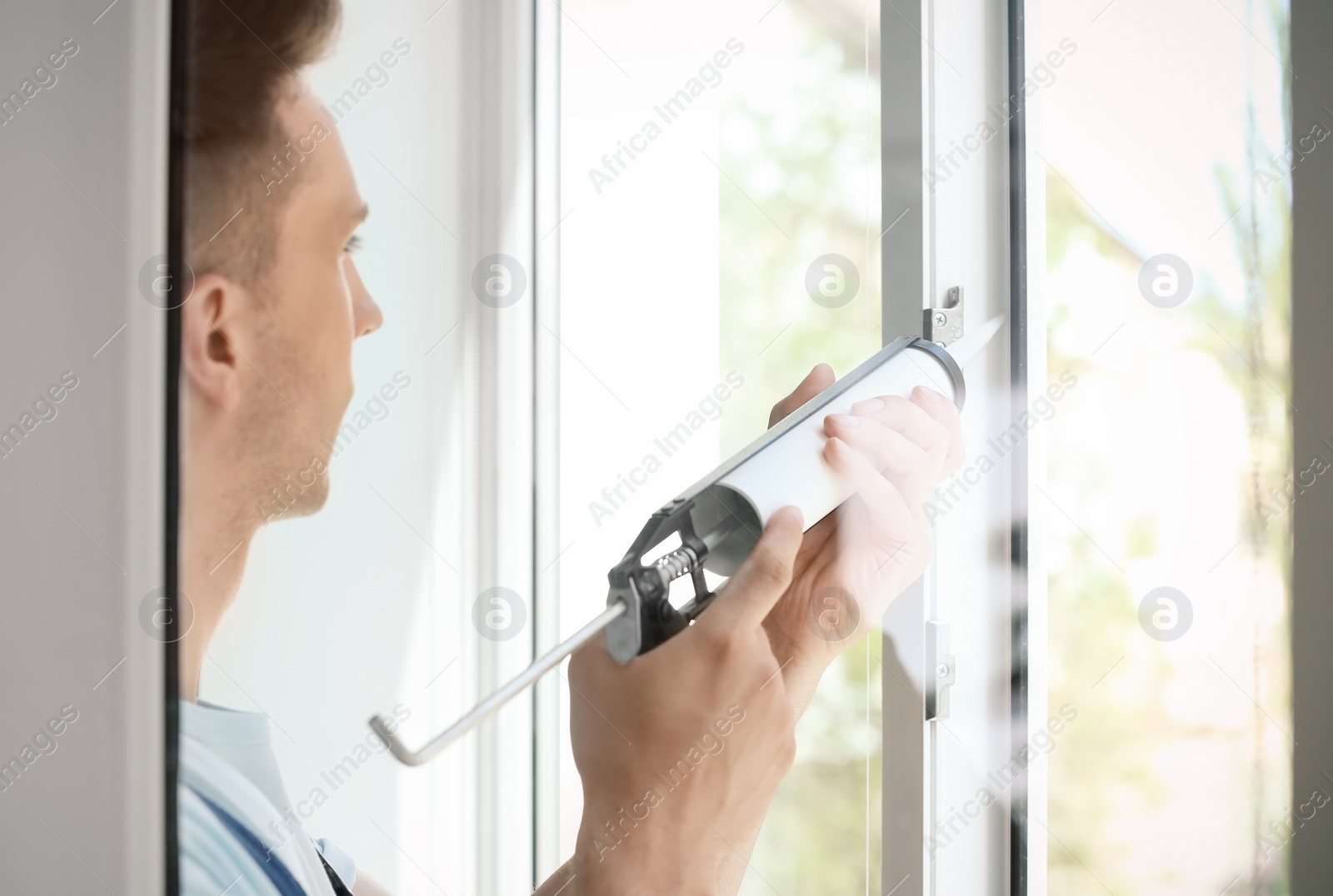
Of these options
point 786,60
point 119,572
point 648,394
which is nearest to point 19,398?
point 119,572

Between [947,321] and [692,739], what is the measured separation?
355mm

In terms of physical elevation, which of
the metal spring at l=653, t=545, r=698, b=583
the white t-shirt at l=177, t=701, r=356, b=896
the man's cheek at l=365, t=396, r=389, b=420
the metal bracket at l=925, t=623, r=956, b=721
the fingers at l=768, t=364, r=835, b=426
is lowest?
the metal bracket at l=925, t=623, r=956, b=721

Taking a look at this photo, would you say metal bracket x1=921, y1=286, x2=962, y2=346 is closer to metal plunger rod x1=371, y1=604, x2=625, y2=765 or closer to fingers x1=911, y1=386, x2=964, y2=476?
fingers x1=911, y1=386, x2=964, y2=476

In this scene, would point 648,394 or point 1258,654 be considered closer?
point 1258,654

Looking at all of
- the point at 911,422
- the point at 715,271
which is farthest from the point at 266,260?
the point at 911,422

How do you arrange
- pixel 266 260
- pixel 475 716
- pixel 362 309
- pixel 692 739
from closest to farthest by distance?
pixel 475 716
pixel 692 739
pixel 266 260
pixel 362 309

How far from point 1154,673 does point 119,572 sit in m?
0.68

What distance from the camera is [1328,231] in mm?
412

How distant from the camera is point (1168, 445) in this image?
49 centimetres

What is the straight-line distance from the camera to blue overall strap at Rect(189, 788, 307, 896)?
22.9 inches

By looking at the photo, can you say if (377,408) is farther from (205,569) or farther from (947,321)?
(947,321)

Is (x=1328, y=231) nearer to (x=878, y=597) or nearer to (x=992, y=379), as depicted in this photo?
(x=992, y=379)

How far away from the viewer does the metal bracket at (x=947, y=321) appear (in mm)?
587

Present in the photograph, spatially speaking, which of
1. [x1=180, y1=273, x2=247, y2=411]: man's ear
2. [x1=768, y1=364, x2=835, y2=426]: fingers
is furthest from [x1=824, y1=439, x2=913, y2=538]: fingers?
[x1=180, y1=273, x2=247, y2=411]: man's ear
